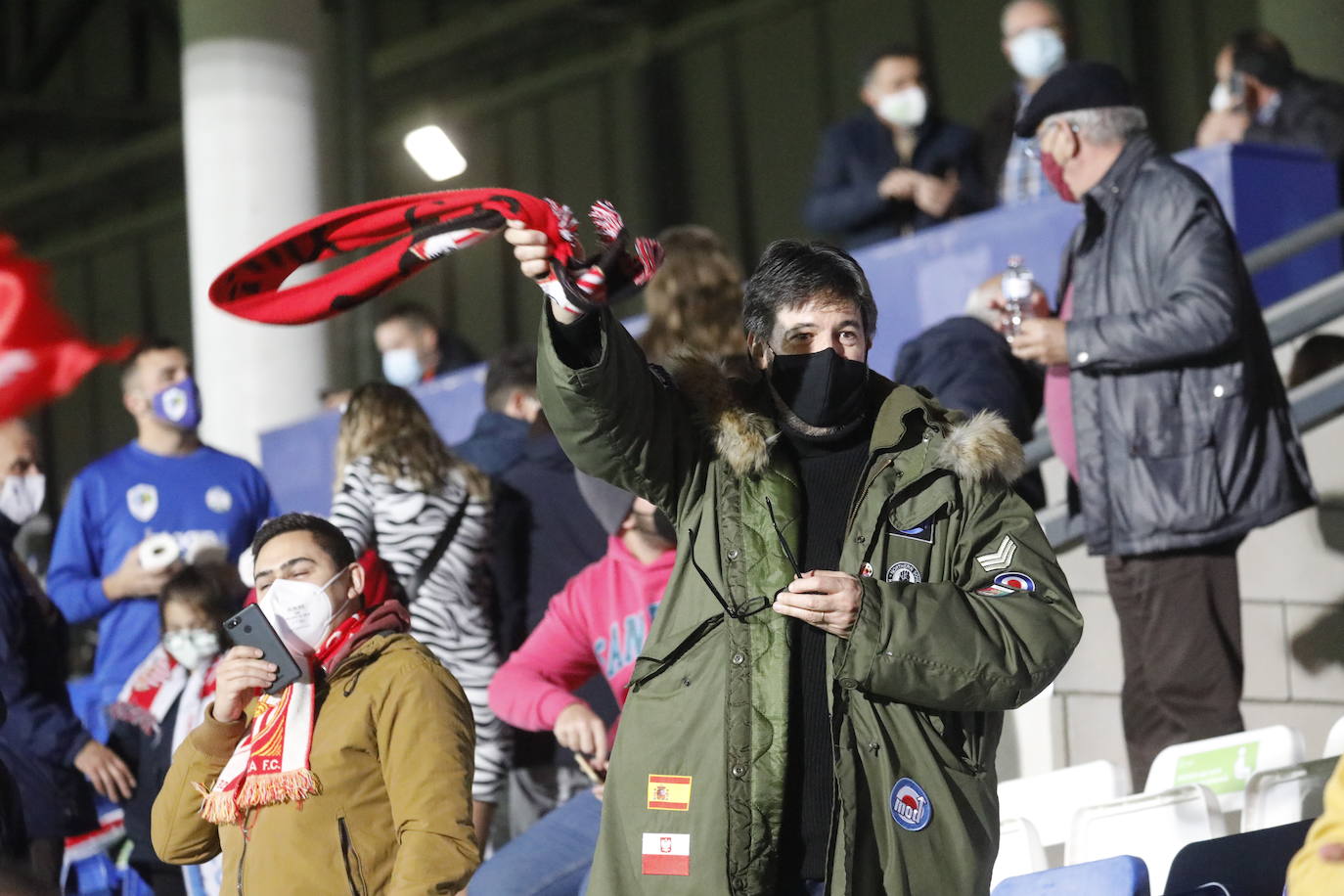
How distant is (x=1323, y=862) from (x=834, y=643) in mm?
764

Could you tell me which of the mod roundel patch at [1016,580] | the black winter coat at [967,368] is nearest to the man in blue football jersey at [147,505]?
the black winter coat at [967,368]

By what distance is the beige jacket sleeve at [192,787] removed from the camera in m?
3.71

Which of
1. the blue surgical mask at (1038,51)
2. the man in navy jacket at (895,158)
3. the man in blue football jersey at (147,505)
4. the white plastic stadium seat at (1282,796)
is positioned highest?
the blue surgical mask at (1038,51)

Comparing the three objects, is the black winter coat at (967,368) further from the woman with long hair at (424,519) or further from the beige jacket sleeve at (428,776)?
the beige jacket sleeve at (428,776)

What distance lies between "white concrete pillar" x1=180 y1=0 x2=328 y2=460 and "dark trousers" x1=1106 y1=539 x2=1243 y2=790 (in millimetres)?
6140

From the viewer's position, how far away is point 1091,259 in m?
4.99

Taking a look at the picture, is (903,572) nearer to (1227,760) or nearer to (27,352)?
(1227,760)

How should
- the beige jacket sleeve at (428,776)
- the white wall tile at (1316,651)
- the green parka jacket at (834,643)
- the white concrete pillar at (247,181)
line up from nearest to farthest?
the green parka jacket at (834,643) → the beige jacket sleeve at (428,776) → the white wall tile at (1316,651) → the white concrete pillar at (247,181)

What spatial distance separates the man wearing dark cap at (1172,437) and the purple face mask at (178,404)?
2.92m

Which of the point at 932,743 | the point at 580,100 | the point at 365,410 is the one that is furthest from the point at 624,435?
the point at 580,100

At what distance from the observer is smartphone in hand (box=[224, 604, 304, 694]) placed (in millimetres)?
3551

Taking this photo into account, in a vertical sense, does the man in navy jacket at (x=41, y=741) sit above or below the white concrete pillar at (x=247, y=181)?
below

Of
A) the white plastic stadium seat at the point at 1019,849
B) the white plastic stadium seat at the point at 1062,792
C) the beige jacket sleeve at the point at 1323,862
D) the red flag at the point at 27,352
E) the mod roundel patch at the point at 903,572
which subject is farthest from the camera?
the red flag at the point at 27,352

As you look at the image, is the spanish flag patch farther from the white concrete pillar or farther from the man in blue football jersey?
the white concrete pillar
